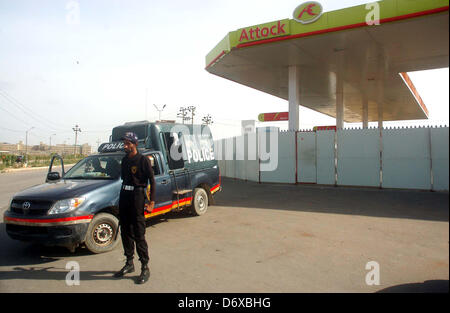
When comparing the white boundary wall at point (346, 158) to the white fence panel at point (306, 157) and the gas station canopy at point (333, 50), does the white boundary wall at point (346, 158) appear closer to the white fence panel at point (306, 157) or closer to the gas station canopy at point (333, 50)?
the white fence panel at point (306, 157)

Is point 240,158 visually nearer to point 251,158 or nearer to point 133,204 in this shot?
point 251,158

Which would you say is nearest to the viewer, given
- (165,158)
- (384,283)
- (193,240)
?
(384,283)

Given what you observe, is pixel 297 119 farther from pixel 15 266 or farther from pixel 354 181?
pixel 15 266

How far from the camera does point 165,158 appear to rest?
→ 7211 millimetres

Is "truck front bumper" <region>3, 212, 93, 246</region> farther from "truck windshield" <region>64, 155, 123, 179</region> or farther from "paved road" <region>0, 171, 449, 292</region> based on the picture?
"truck windshield" <region>64, 155, 123, 179</region>

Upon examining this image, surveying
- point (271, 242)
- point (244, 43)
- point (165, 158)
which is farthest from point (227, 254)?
point (244, 43)

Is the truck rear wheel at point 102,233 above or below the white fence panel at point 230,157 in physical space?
below

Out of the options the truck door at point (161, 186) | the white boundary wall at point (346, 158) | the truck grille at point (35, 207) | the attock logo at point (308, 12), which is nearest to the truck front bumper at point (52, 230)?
the truck grille at point (35, 207)

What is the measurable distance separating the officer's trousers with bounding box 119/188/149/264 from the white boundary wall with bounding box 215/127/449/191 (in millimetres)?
9034

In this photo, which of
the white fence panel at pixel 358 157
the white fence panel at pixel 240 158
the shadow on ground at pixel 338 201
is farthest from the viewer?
the white fence panel at pixel 240 158

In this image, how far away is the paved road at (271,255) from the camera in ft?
12.7

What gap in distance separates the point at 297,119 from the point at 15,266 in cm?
1408

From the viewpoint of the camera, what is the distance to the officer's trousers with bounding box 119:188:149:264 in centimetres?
427

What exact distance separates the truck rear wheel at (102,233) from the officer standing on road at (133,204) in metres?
1.10
